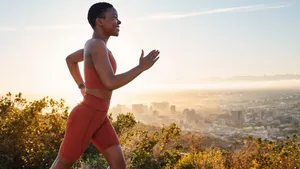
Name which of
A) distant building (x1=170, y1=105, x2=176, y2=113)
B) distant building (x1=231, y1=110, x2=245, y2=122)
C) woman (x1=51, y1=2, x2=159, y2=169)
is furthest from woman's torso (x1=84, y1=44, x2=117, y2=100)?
distant building (x1=170, y1=105, x2=176, y2=113)

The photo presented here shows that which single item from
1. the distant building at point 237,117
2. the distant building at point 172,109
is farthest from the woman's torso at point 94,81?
the distant building at point 172,109

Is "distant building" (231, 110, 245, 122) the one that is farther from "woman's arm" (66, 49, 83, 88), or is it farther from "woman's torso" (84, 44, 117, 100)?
"woman's torso" (84, 44, 117, 100)

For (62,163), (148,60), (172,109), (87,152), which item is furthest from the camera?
(172,109)

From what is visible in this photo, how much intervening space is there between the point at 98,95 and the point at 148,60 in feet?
1.59

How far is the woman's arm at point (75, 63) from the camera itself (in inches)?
113

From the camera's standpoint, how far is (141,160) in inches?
233

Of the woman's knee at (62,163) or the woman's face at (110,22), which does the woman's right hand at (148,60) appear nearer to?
the woman's face at (110,22)

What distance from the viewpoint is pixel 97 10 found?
8.29 ft

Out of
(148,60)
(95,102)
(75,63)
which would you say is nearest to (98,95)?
(95,102)

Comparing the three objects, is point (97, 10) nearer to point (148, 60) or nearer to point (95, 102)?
point (148, 60)

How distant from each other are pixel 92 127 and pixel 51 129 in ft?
13.8

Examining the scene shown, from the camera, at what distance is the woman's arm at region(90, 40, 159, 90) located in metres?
2.27

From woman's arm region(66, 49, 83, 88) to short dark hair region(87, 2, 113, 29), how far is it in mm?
409

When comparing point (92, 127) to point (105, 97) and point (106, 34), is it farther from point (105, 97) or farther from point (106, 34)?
point (106, 34)
